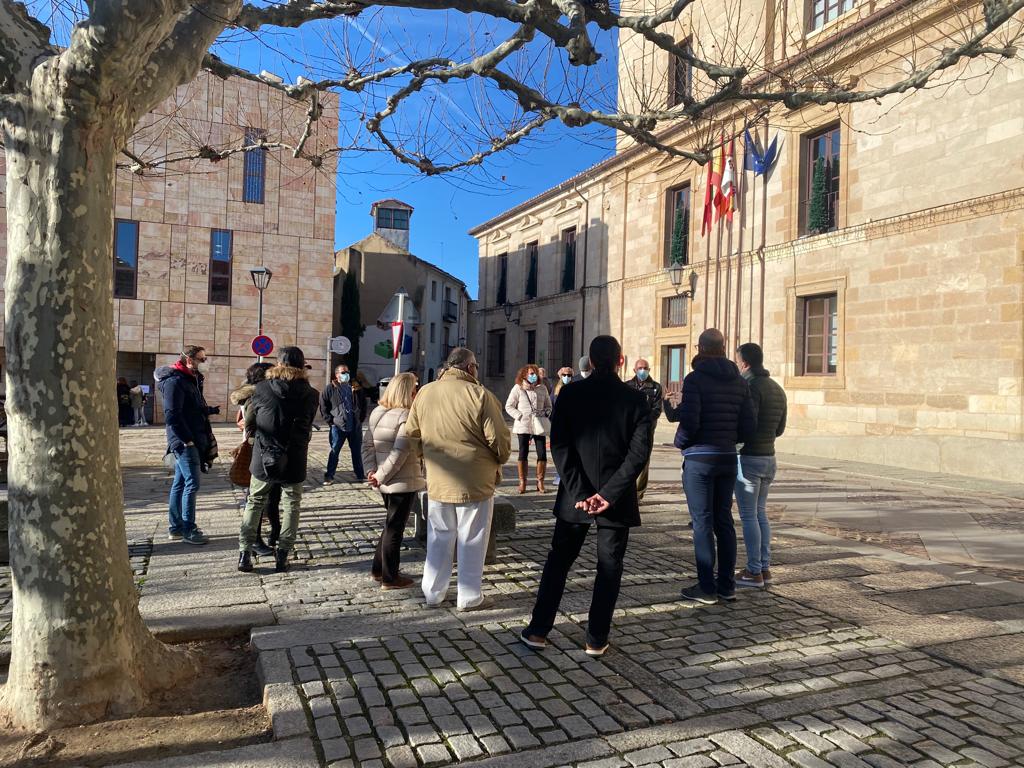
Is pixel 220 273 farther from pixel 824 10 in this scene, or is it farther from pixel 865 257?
pixel 865 257

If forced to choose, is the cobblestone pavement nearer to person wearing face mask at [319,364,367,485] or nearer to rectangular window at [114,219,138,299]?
person wearing face mask at [319,364,367,485]

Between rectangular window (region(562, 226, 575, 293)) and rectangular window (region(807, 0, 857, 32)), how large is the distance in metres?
12.7

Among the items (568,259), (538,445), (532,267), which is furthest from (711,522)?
(532,267)

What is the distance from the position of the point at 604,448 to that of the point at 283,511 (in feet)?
8.77

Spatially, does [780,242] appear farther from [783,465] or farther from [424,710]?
[424,710]

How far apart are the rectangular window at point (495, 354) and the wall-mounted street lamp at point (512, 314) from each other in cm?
164

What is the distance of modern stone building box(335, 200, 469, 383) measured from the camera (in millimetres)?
39375

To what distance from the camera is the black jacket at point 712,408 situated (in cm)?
471

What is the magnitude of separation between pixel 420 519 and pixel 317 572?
1091 millimetres

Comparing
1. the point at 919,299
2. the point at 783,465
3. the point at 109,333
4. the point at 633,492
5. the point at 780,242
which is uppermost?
the point at 780,242

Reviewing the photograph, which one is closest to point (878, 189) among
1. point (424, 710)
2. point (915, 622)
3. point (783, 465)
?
point (783, 465)

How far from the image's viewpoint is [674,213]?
21.9 metres

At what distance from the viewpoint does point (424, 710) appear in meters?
3.08

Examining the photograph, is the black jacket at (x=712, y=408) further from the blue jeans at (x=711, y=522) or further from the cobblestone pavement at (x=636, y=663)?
the cobblestone pavement at (x=636, y=663)
